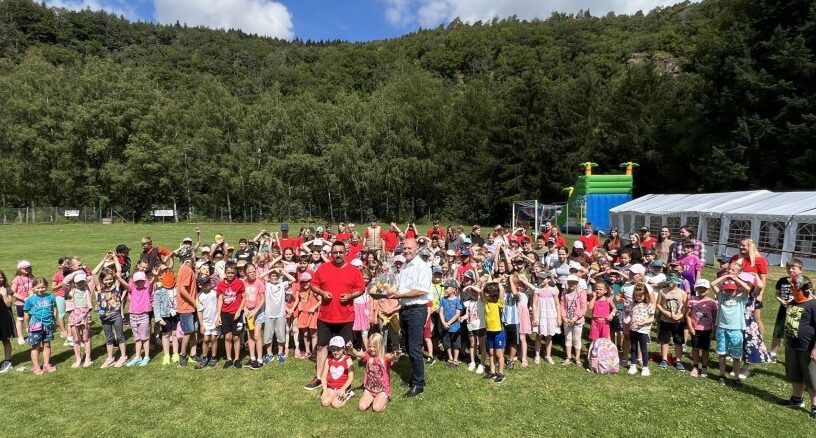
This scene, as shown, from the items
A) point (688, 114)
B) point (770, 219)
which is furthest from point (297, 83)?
point (770, 219)

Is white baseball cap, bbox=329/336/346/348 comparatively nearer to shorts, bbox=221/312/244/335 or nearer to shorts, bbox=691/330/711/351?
shorts, bbox=221/312/244/335

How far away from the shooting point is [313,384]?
21.6ft

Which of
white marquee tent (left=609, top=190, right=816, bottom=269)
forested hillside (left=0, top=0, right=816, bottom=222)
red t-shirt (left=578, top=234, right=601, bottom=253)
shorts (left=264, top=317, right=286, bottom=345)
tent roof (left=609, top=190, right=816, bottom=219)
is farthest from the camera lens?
forested hillside (left=0, top=0, right=816, bottom=222)

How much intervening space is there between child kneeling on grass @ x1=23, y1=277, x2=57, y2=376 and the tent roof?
869 inches

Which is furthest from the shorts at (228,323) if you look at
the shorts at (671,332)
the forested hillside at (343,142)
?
the forested hillside at (343,142)

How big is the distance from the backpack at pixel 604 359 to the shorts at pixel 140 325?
7.48 m

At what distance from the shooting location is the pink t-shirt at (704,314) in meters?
6.74

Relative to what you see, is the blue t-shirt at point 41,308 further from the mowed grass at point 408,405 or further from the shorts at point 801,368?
the shorts at point 801,368

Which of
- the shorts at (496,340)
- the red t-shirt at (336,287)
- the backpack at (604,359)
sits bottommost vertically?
the backpack at (604,359)

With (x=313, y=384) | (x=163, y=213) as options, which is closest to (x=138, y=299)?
(x=313, y=384)

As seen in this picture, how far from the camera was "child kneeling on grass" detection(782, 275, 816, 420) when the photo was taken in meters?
5.43

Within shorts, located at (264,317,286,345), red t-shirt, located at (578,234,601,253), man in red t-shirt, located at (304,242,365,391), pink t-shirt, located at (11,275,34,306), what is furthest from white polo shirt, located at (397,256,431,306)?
pink t-shirt, located at (11,275,34,306)

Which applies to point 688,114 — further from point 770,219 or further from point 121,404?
point 121,404

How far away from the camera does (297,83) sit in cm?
7969
